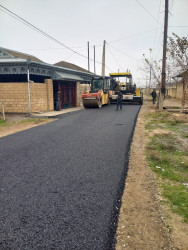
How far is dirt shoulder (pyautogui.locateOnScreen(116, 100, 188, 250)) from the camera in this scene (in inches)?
94.0

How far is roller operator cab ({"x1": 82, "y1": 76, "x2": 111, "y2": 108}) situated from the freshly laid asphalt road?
38.2 ft

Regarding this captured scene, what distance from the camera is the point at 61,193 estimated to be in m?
3.58

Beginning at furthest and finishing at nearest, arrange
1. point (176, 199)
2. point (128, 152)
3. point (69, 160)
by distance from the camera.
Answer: point (128, 152)
point (69, 160)
point (176, 199)

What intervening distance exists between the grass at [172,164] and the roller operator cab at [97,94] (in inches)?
415

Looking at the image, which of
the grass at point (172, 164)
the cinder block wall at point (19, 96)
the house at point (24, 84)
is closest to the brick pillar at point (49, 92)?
the house at point (24, 84)

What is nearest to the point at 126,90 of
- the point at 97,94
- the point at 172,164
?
the point at 97,94

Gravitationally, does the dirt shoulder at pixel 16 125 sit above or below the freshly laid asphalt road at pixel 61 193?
above

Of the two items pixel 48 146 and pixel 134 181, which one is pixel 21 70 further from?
pixel 134 181

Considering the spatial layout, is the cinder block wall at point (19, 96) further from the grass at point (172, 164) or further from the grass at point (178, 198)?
the grass at point (178, 198)

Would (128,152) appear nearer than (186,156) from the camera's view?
No

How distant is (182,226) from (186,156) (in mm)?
3257

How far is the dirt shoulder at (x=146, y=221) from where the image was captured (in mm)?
2389

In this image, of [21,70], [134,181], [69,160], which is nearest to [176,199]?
[134,181]

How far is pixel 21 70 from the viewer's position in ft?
47.3
